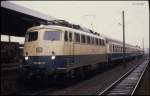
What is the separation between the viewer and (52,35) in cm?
1742

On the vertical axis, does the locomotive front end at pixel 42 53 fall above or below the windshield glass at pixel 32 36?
below

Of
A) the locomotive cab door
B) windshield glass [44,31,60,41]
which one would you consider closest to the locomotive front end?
windshield glass [44,31,60,41]

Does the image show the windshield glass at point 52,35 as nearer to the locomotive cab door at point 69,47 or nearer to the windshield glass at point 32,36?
the locomotive cab door at point 69,47

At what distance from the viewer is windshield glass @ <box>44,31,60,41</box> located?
17250mm

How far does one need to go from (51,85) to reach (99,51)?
9.05 m

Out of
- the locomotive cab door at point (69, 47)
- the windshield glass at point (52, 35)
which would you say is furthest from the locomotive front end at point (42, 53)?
the locomotive cab door at point (69, 47)

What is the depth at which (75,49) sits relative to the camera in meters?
18.7

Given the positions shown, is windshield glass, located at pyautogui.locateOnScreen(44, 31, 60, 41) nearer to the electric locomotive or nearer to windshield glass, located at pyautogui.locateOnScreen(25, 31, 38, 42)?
the electric locomotive

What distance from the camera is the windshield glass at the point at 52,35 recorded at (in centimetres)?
1725

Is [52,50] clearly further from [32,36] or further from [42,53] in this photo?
[32,36]

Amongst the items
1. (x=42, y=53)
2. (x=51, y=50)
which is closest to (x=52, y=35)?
(x=51, y=50)

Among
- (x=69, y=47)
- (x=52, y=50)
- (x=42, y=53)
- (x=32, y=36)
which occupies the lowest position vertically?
(x=42, y=53)

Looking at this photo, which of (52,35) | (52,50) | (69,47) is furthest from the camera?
(69,47)

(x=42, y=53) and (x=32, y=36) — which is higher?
(x=32, y=36)
